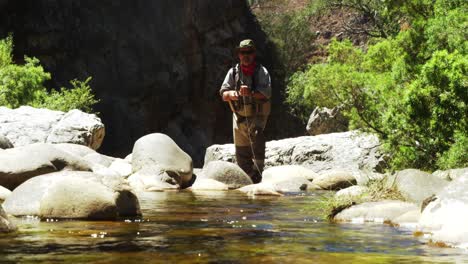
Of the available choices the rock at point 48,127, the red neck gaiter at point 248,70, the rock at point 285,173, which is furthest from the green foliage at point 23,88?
the red neck gaiter at point 248,70

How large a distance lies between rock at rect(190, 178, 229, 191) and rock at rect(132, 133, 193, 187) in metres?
0.75

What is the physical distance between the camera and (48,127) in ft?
59.0

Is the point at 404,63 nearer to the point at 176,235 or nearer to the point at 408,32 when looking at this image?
the point at 408,32

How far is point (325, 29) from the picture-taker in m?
59.5

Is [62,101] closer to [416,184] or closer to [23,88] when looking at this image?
[23,88]

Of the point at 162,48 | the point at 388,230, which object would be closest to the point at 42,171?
the point at 388,230

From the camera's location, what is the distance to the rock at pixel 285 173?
14891 millimetres

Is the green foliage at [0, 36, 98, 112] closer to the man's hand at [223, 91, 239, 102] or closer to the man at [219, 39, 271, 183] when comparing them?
the man at [219, 39, 271, 183]

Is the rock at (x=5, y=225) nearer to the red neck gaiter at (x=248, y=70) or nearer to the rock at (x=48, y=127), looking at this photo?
the red neck gaiter at (x=248, y=70)

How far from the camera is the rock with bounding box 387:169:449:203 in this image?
760cm

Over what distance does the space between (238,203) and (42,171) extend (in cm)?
274

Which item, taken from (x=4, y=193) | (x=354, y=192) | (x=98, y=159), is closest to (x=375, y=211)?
(x=354, y=192)

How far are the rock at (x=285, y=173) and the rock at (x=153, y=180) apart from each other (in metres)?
1.99

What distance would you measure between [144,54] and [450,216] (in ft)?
108
